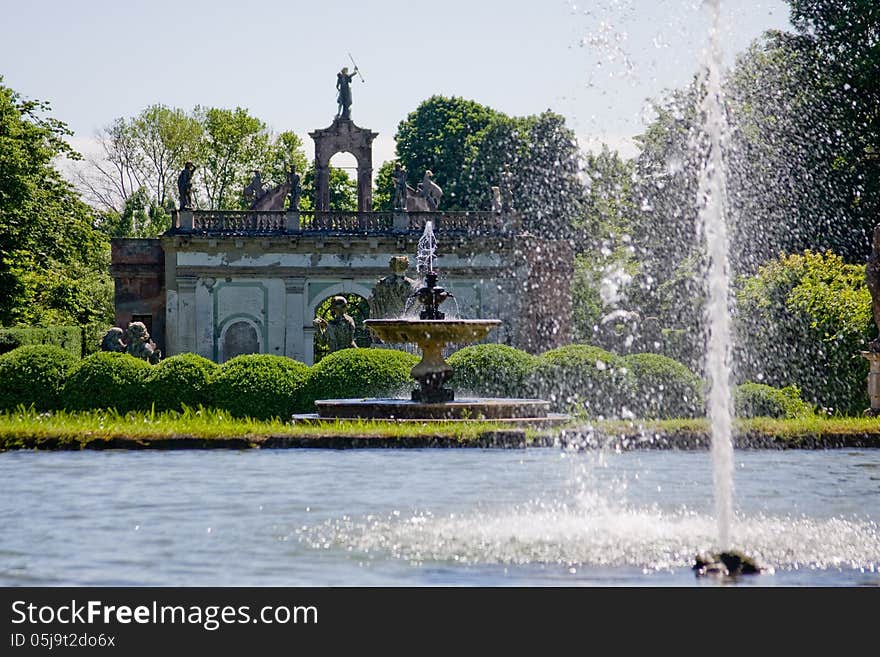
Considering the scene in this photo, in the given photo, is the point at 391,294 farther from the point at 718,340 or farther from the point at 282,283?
the point at 718,340

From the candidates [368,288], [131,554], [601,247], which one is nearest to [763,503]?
[131,554]

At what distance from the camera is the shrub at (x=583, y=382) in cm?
1944

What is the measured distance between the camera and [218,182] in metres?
62.5

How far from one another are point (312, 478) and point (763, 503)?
369cm

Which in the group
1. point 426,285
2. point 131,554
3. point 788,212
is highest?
point 788,212

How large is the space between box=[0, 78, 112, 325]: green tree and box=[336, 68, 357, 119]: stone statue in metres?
8.39

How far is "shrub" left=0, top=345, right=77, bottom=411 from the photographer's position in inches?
806

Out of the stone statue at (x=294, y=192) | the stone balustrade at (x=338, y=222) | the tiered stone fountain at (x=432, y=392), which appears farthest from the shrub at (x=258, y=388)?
the stone statue at (x=294, y=192)

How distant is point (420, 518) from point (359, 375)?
1003 centimetres

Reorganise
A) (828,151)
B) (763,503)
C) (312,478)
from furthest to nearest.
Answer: (828,151)
(312,478)
(763,503)

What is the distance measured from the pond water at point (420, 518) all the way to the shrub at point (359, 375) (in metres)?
5.06

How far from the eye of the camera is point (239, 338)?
4241cm

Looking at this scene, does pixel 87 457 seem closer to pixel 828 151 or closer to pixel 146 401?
pixel 146 401

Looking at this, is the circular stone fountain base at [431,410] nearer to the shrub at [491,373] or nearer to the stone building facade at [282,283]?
the shrub at [491,373]
